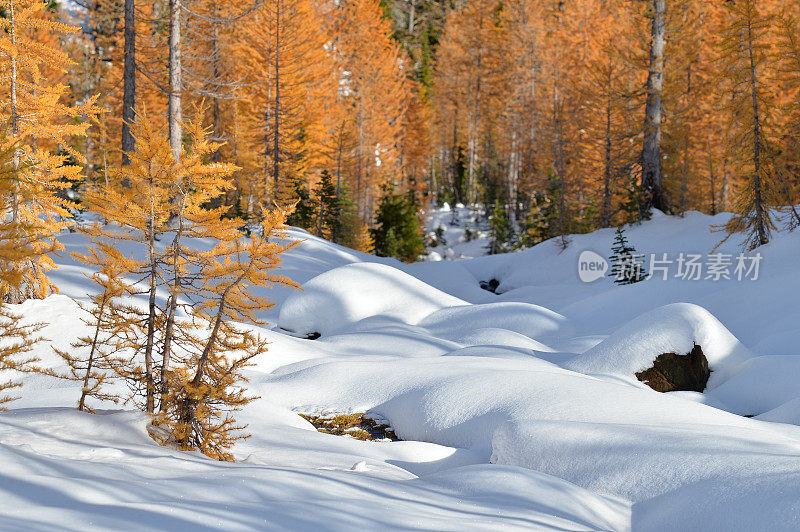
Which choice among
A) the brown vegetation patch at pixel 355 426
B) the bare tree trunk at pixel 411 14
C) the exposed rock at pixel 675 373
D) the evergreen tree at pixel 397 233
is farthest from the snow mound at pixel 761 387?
the bare tree trunk at pixel 411 14

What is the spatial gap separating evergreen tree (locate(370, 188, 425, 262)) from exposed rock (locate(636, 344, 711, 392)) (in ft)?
52.6

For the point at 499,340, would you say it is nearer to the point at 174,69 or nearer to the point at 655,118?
the point at 174,69

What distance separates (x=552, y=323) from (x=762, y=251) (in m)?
5.24

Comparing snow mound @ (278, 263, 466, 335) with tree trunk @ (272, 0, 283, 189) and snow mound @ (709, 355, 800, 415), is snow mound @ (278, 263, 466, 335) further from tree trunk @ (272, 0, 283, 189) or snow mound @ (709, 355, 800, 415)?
tree trunk @ (272, 0, 283, 189)

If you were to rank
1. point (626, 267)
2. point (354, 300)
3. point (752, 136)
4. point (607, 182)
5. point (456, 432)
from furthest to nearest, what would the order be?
point (607, 182)
point (626, 267)
point (752, 136)
point (354, 300)
point (456, 432)

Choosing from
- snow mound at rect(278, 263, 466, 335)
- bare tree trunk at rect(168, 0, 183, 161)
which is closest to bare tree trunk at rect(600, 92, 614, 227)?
snow mound at rect(278, 263, 466, 335)

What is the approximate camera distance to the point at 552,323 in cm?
1135

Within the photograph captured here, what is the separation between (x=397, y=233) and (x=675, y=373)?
1669cm

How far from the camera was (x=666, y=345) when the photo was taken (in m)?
7.77

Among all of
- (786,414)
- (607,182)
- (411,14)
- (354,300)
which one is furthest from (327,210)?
(411,14)

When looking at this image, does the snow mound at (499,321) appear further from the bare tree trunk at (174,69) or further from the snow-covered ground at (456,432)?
the bare tree trunk at (174,69)

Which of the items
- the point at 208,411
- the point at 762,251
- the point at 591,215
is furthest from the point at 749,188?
the point at 208,411

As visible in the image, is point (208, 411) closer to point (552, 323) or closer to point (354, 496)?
point (354, 496)

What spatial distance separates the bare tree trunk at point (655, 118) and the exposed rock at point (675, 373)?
1128cm
